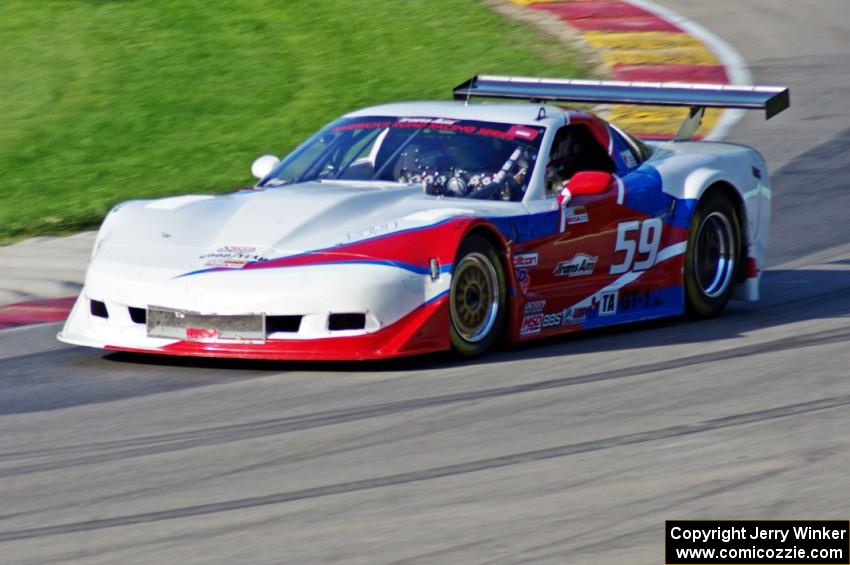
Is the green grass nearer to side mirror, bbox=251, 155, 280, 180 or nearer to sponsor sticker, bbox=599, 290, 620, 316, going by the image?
side mirror, bbox=251, 155, 280, 180

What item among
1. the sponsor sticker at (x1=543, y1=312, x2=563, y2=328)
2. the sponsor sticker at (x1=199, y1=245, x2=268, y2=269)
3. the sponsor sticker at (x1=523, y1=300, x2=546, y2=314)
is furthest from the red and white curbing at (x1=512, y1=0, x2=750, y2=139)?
the sponsor sticker at (x1=199, y1=245, x2=268, y2=269)

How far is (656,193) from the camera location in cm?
903

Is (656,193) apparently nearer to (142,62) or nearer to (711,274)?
(711,274)

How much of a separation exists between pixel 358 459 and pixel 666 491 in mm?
1151

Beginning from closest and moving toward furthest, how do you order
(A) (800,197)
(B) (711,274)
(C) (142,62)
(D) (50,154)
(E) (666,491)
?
(E) (666,491) < (B) (711,274) < (A) (800,197) < (D) (50,154) < (C) (142,62)

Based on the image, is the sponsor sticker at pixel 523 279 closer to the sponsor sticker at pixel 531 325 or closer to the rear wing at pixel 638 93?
the sponsor sticker at pixel 531 325

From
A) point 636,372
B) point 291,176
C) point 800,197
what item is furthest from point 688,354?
point 800,197

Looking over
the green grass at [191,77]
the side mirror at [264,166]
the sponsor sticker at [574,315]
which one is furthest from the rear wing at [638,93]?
the green grass at [191,77]

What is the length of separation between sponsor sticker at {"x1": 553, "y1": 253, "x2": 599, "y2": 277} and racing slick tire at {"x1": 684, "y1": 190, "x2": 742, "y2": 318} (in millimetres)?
944

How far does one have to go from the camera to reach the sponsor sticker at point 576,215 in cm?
834

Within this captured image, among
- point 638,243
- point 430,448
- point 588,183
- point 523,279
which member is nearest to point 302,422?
point 430,448

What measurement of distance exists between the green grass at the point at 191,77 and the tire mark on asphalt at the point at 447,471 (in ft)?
22.5

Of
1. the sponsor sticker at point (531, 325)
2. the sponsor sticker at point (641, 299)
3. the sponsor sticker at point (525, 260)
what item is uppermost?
the sponsor sticker at point (525, 260)

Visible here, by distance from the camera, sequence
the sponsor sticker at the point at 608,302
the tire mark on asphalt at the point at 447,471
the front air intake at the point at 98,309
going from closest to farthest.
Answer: the tire mark on asphalt at the point at 447,471 < the front air intake at the point at 98,309 < the sponsor sticker at the point at 608,302
